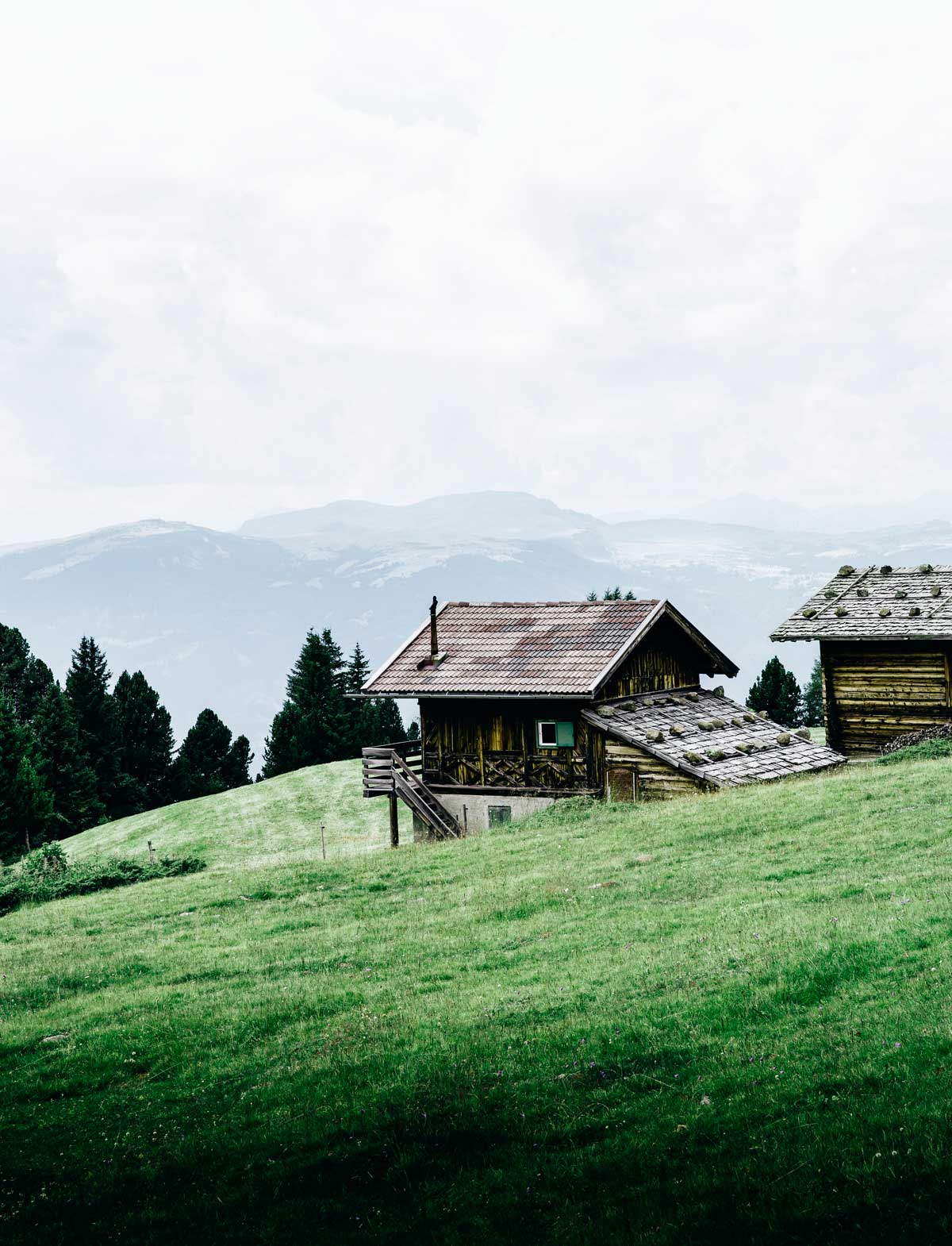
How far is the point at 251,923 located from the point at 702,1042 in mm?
13237

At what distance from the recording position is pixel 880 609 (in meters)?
39.4

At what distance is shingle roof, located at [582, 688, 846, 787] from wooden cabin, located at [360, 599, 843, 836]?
68mm

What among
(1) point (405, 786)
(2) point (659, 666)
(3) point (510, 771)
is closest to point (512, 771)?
(3) point (510, 771)

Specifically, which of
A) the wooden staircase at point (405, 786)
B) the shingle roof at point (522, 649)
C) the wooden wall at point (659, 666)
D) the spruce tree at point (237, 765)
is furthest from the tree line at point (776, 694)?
the spruce tree at point (237, 765)

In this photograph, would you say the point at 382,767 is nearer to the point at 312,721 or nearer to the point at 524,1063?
the point at 524,1063

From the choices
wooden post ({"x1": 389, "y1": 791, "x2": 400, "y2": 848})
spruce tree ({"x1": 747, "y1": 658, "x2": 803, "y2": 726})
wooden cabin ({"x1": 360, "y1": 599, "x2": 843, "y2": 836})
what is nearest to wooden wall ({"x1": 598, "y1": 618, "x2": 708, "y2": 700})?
wooden cabin ({"x1": 360, "y1": 599, "x2": 843, "y2": 836})

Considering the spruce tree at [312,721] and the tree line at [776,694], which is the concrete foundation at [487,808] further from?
the spruce tree at [312,721]

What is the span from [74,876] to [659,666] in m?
Answer: 23.5

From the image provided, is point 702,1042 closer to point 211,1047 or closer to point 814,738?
point 211,1047

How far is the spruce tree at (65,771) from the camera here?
69.9 m

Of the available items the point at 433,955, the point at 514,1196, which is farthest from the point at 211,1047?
the point at 514,1196

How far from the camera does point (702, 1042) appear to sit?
11422mm

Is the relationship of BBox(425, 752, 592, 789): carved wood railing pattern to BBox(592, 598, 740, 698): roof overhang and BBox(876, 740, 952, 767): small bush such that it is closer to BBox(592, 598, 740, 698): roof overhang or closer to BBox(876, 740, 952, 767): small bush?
BBox(592, 598, 740, 698): roof overhang

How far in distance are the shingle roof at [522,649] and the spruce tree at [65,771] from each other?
39.2 meters
